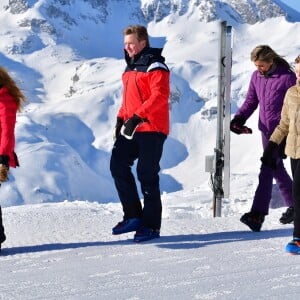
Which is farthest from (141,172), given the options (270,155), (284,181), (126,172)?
(284,181)

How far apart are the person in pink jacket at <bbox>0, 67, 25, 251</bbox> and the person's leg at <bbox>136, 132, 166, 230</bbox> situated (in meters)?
0.84

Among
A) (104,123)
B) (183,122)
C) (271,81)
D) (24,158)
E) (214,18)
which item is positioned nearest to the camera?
(271,81)

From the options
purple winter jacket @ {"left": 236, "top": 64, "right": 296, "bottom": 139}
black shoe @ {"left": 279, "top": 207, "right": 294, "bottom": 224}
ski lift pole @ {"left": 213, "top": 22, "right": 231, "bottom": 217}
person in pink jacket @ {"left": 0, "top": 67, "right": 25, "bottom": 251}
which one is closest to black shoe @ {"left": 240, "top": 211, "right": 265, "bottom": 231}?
black shoe @ {"left": 279, "top": 207, "right": 294, "bottom": 224}

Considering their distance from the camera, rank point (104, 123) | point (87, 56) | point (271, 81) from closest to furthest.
Result: point (271, 81)
point (104, 123)
point (87, 56)

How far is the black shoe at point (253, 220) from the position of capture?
4535 mm

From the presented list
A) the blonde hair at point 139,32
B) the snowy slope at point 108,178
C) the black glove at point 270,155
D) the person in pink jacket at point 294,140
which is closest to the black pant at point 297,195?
the person in pink jacket at point 294,140

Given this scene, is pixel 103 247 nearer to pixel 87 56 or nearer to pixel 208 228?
pixel 208 228

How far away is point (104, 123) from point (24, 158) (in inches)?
1148

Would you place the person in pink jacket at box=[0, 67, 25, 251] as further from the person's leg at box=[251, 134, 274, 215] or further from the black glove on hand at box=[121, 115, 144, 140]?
the person's leg at box=[251, 134, 274, 215]

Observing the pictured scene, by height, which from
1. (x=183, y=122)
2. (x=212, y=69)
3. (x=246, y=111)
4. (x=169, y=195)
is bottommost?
(x=183, y=122)

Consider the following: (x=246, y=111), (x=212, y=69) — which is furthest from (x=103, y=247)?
(x=212, y=69)

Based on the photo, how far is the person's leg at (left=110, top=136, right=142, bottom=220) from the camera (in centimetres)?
436

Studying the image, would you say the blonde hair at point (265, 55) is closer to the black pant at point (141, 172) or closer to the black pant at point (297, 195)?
the black pant at point (141, 172)

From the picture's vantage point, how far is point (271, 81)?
4.68 meters
